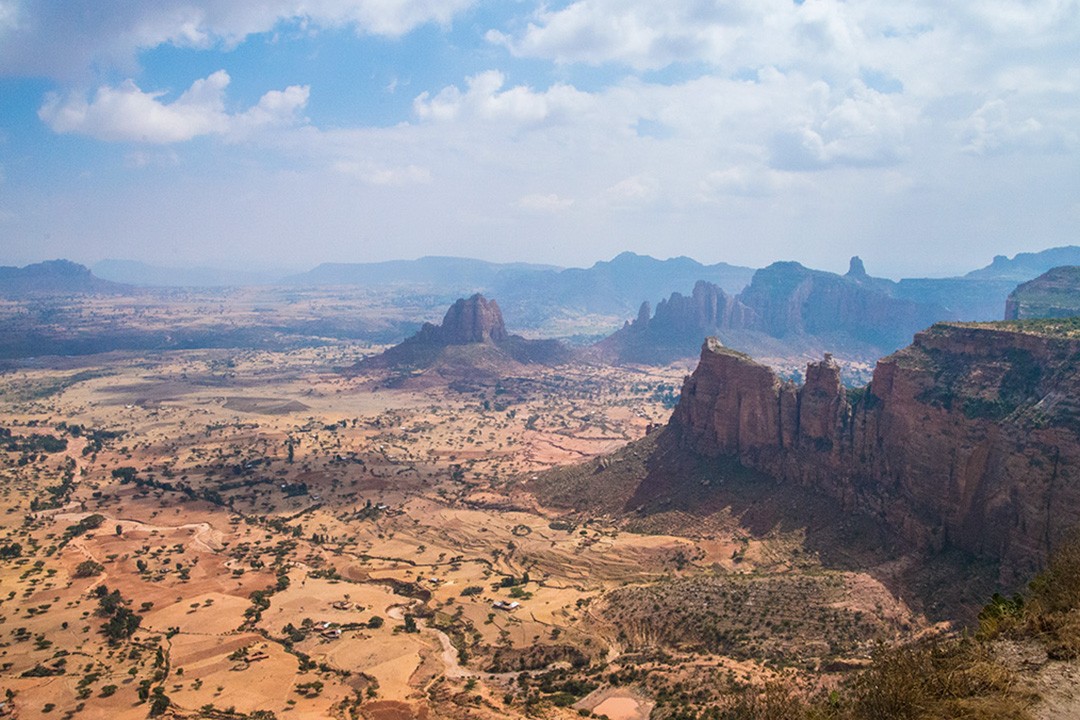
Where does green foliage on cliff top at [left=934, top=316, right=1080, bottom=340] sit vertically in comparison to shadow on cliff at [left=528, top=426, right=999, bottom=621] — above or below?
above

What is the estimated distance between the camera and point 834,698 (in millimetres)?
33531

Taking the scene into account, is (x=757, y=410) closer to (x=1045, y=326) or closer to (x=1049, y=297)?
(x=1045, y=326)

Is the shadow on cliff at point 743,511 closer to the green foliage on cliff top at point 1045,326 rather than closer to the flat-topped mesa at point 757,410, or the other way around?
the flat-topped mesa at point 757,410

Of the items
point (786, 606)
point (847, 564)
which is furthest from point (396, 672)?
point (847, 564)

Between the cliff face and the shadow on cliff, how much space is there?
70.5 inches

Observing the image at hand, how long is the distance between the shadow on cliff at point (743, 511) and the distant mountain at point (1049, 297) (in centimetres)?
8963

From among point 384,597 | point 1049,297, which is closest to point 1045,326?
point 384,597

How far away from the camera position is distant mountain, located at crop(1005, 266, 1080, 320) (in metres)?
145

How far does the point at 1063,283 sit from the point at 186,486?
183m

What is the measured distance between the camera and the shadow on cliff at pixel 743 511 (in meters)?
57.2

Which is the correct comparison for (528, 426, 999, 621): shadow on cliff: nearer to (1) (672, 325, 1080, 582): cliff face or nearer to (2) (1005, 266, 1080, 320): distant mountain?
(1) (672, 325, 1080, 582): cliff face

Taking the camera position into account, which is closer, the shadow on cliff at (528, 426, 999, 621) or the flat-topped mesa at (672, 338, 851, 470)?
the shadow on cliff at (528, 426, 999, 621)

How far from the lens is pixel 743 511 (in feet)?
257

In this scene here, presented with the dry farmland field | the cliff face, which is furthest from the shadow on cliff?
the cliff face
